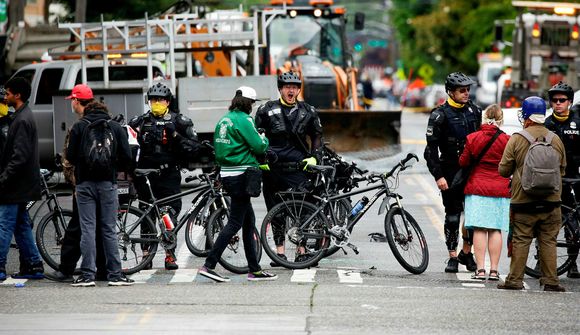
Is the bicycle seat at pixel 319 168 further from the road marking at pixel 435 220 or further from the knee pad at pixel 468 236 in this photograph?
the road marking at pixel 435 220

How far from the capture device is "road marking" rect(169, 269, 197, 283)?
12.8 metres

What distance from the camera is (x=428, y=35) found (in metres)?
78.8

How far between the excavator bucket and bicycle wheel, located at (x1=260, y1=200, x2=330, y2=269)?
1300cm

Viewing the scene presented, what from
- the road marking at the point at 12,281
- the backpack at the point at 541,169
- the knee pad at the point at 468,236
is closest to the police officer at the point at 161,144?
the road marking at the point at 12,281

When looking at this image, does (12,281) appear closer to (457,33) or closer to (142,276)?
(142,276)

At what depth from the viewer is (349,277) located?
12984 millimetres

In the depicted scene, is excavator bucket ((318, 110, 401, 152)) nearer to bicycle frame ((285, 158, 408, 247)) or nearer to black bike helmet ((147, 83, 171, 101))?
black bike helmet ((147, 83, 171, 101))

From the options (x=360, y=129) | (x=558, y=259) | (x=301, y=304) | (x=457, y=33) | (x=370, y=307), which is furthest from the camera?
(x=457, y=33)

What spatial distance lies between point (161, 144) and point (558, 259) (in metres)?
4.06

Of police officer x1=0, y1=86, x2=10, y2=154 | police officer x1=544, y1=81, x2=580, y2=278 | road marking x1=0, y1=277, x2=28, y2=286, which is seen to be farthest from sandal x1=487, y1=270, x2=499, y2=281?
police officer x1=0, y1=86, x2=10, y2=154

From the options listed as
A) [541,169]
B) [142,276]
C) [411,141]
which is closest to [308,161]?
[142,276]

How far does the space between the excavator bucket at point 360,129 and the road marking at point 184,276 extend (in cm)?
1312

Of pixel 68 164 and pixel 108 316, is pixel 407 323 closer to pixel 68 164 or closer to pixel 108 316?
pixel 108 316

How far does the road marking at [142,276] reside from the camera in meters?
12.8
